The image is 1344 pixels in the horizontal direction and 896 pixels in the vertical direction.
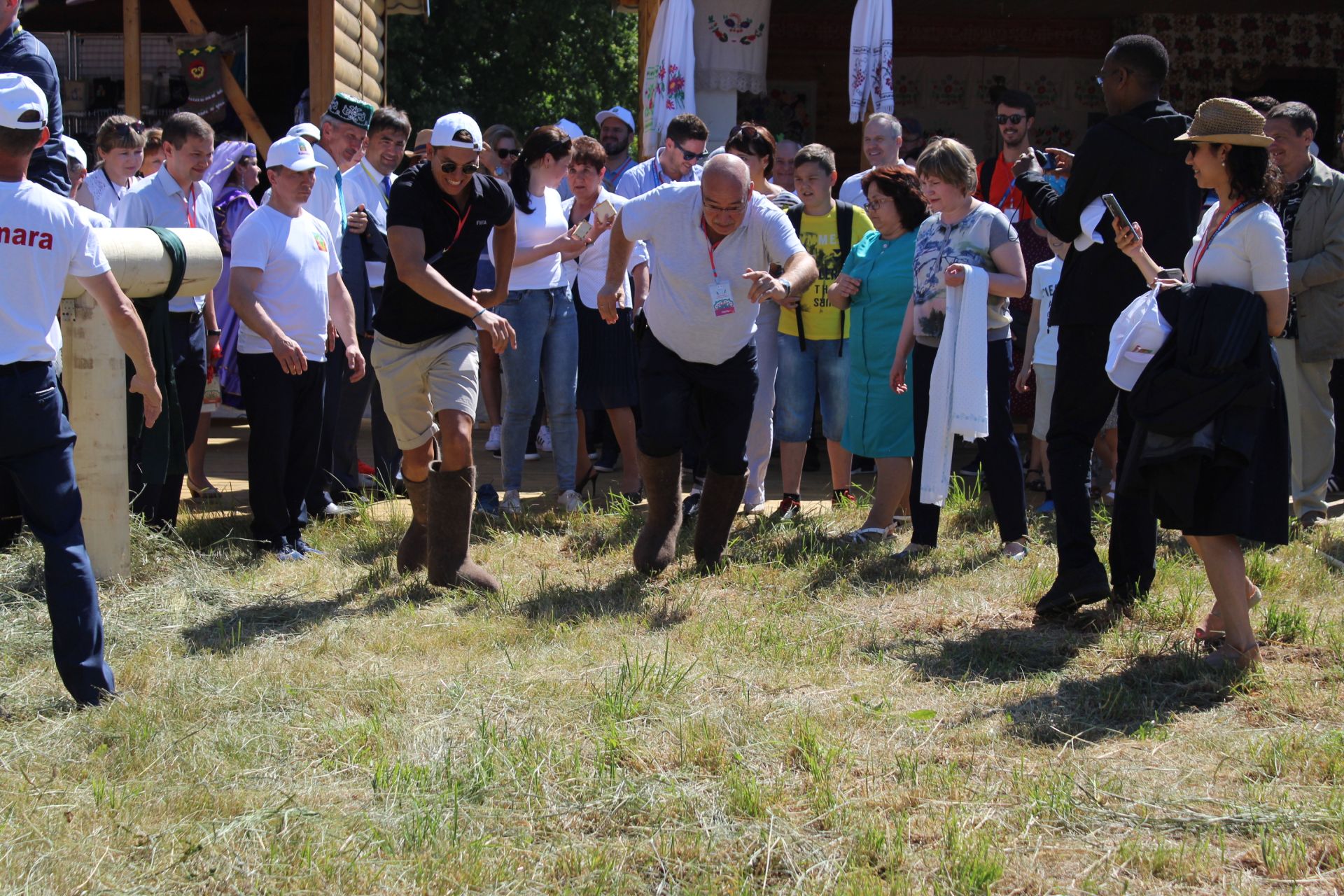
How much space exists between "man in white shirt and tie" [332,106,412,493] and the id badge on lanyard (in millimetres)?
2522

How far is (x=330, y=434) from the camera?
7.32m

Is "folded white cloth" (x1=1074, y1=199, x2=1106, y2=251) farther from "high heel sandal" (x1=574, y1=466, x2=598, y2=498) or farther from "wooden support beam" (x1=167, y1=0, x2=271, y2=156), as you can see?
"wooden support beam" (x1=167, y1=0, x2=271, y2=156)

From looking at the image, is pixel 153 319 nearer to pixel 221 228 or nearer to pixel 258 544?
pixel 258 544

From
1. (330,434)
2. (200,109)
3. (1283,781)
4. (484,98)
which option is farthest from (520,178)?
(484,98)

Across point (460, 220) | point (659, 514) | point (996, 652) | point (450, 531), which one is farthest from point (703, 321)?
point (996, 652)

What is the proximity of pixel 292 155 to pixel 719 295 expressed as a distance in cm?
217

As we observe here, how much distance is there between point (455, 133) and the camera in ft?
17.9

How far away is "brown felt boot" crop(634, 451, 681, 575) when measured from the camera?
5.92 meters

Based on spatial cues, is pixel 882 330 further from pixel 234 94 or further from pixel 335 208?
pixel 234 94

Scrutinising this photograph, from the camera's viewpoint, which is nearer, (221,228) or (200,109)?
(221,228)

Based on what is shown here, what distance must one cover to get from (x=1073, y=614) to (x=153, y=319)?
4271mm

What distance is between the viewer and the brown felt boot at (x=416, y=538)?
603cm

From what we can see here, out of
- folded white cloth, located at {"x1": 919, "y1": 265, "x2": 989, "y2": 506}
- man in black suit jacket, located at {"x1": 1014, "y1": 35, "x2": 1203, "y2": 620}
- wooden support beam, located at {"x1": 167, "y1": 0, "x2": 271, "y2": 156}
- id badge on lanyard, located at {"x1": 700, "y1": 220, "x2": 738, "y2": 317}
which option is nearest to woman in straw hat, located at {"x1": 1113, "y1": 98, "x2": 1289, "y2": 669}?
man in black suit jacket, located at {"x1": 1014, "y1": 35, "x2": 1203, "y2": 620}

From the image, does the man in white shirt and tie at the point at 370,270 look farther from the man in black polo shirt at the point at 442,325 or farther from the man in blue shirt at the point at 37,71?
the man in blue shirt at the point at 37,71
